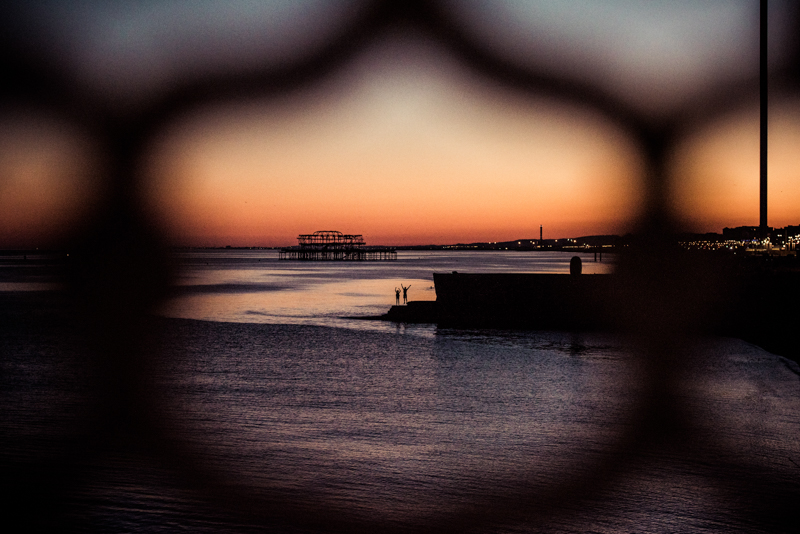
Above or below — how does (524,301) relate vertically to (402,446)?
above

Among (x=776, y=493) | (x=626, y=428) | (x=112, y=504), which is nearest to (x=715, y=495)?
(x=776, y=493)

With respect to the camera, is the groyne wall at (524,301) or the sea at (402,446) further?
the groyne wall at (524,301)

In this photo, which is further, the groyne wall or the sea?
the groyne wall

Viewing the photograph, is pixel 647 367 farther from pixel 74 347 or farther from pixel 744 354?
pixel 74 347

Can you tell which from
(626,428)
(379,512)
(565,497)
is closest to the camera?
(379,512)

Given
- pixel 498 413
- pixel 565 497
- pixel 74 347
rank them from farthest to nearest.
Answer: pixel 74 347
pixel 498 413
pixel 565 497

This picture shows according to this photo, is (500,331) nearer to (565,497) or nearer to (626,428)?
(626,428)

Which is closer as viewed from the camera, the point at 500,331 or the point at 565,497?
the point at 565,497

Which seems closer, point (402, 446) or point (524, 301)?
point (402, 446)
